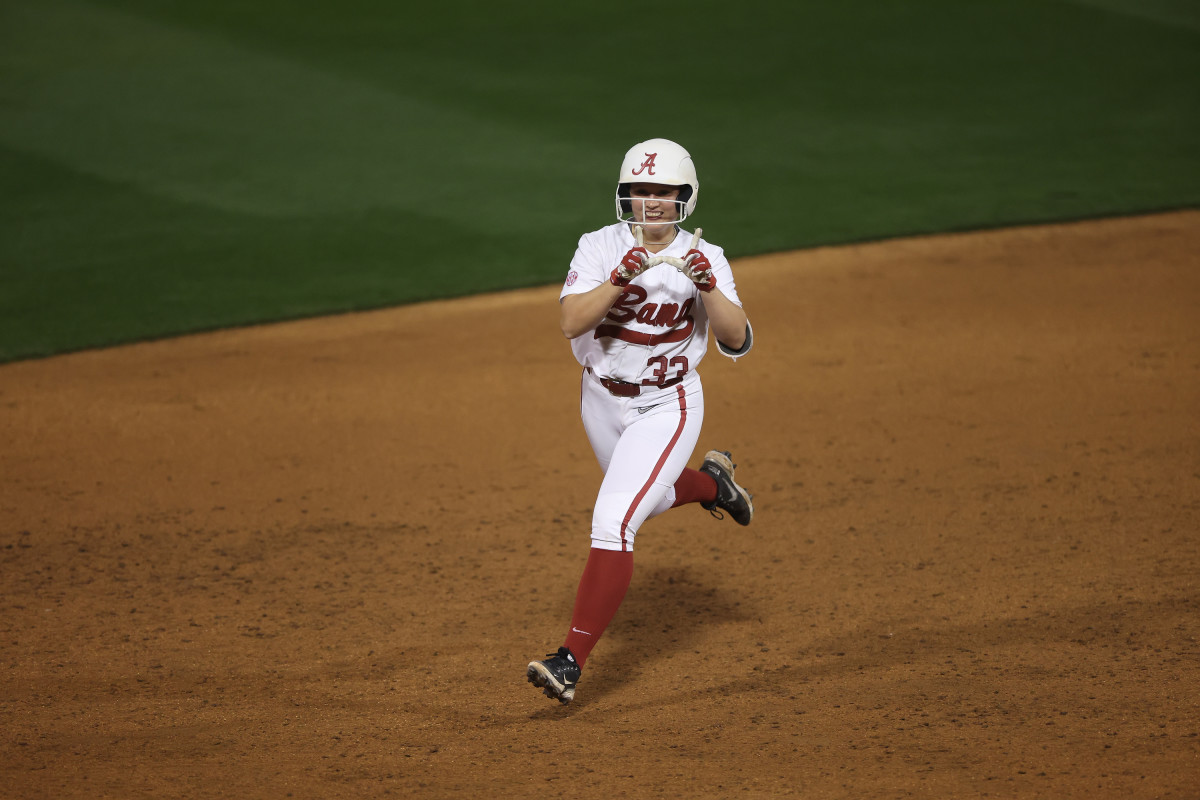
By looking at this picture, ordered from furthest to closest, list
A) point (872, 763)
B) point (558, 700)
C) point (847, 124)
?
point (847, 124) < point (558, 700) < point (872, 763)

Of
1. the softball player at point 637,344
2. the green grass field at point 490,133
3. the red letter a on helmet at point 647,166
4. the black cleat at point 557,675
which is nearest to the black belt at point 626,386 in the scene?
the softball player at point 637,344

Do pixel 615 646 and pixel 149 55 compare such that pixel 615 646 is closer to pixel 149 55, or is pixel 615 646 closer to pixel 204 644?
pixel 204 644

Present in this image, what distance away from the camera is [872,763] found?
3.95 metres

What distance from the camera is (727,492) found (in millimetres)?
5312

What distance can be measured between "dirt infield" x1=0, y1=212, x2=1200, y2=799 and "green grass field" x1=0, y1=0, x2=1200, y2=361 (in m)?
1.15

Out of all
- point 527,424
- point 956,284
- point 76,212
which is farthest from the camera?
point 76,212

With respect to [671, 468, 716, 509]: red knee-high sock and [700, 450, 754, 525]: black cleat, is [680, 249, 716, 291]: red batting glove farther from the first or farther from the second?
[700, 450, 754, 525]: black cleat

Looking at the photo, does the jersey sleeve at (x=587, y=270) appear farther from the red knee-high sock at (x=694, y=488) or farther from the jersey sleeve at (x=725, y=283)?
the red knee-high sock at (x=694, y=488)

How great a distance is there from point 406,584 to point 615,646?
1096mm

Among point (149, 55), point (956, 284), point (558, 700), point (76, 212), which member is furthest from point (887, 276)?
point (149, 55)

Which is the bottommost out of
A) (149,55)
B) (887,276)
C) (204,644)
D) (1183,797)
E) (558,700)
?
(204,644)

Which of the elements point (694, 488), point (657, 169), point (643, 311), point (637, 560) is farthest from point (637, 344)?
point (637, 560)

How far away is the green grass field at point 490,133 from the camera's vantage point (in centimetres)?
1017

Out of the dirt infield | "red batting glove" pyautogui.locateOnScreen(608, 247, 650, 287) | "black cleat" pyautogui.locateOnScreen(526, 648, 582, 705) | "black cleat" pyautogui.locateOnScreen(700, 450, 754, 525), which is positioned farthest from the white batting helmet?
the dirt infield
